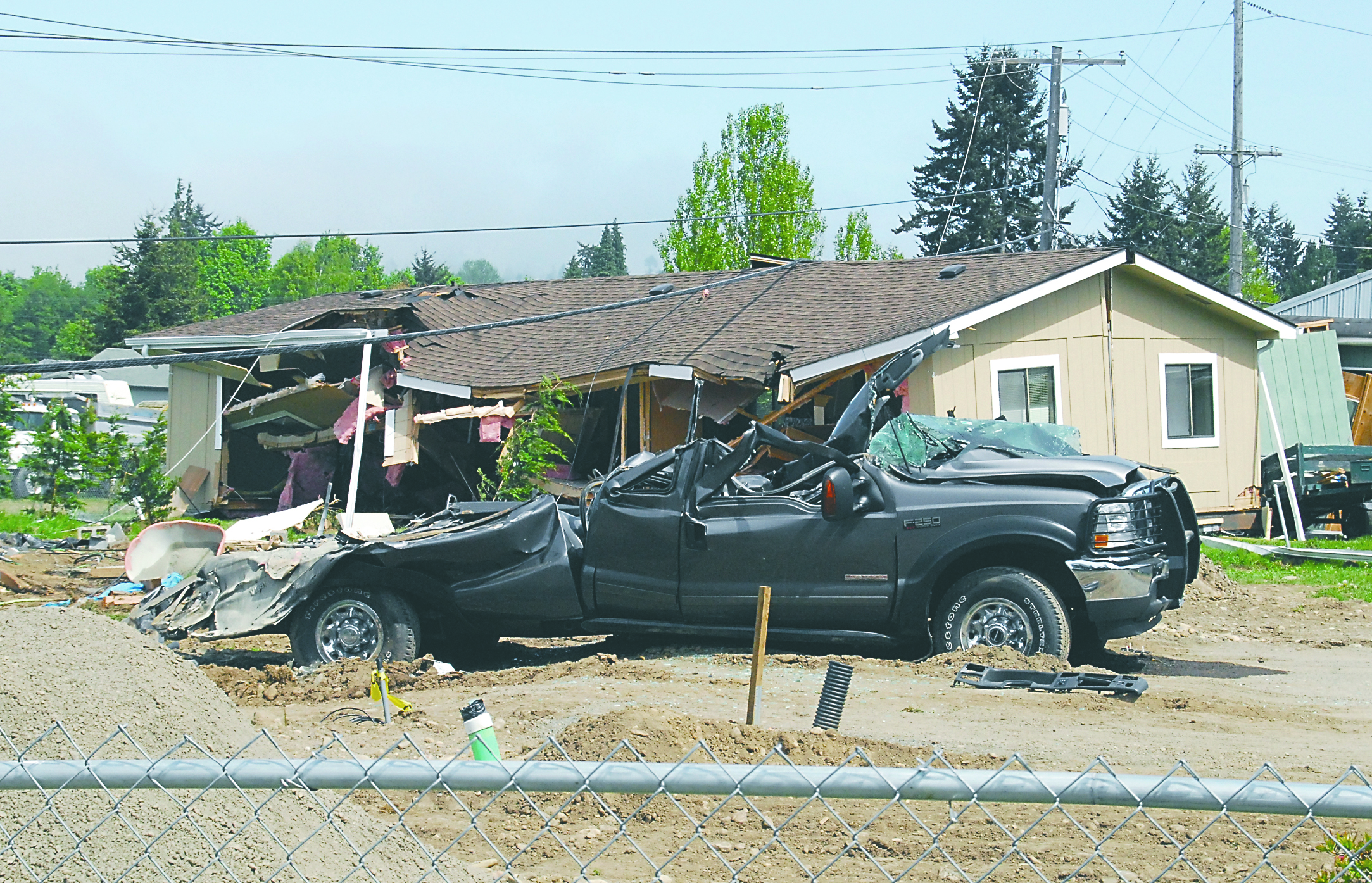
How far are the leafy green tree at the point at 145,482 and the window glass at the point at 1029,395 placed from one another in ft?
43.5

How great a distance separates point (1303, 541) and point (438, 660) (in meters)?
13.2

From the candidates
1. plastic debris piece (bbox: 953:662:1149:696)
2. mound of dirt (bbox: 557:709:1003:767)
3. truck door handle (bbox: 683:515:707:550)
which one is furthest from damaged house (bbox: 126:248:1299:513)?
mound of dirt (bbox: 557:709:1003:767)

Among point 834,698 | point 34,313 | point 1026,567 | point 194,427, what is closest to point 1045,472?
point 1026,567

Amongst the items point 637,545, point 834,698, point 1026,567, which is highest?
point 637,545

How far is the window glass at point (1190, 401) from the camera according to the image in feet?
61.5

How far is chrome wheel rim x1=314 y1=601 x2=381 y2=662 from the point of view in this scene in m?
9.11

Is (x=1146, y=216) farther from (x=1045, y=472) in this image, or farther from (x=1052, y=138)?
(x=1045, y=472)

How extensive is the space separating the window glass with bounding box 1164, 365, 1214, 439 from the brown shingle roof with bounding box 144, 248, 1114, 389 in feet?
7.96

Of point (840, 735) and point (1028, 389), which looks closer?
point (840, 735)

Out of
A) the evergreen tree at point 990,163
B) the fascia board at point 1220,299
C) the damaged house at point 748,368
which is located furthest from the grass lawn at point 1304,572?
the evergreen tree at point 990,163

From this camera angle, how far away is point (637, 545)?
920 centimetres

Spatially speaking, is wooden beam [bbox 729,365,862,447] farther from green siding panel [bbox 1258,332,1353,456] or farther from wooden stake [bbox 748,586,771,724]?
green siding panel [bbox 1258,332,1353,456]

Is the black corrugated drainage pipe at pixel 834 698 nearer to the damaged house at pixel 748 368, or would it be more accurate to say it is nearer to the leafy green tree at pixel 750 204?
the damaged house at pixel 748 368

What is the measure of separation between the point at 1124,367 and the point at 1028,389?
1743 millimetres
